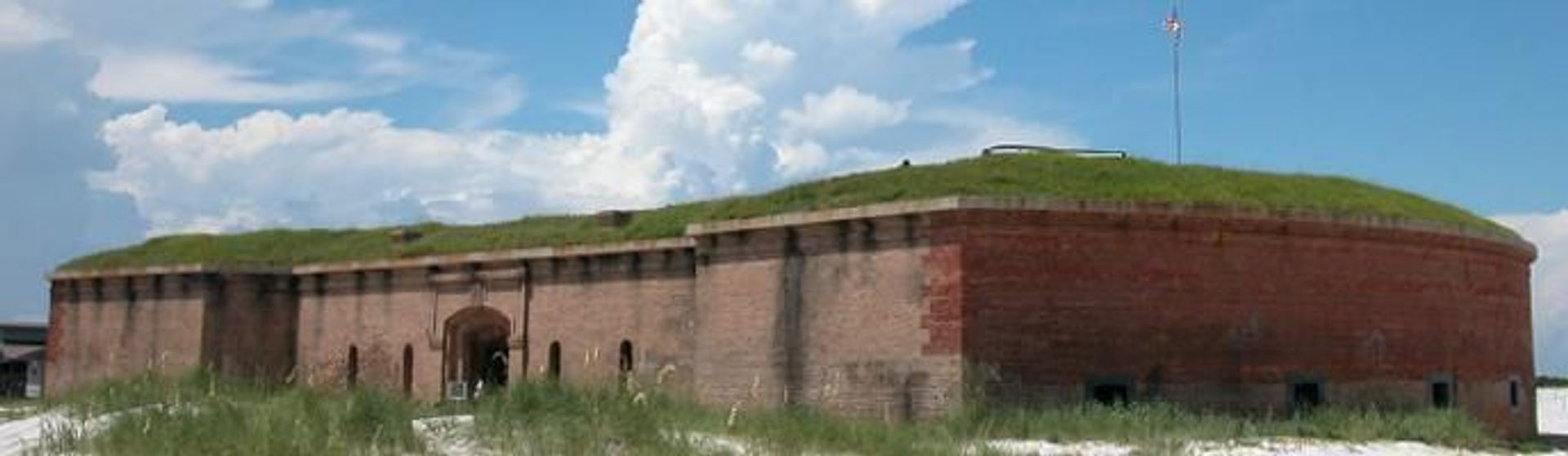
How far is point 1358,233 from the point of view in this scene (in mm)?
22406

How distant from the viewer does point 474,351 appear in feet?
96.6

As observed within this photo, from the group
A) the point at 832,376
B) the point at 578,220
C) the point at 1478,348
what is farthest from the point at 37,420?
the point at 1478,348

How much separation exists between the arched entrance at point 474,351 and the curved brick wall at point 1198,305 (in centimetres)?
1066

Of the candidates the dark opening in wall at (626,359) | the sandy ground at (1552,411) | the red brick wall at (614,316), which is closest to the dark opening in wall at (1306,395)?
the sandy ground at (1552,411)

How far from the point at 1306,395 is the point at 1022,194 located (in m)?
4.76

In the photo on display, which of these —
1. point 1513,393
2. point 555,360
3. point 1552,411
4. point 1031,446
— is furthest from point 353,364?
point 1552,411

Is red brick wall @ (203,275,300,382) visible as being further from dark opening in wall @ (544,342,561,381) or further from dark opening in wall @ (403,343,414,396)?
dark opening in wall @ (544,342,561,381)

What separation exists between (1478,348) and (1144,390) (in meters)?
6.83

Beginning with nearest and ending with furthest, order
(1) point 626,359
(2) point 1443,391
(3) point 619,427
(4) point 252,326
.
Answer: (3) point 619,427
(2) point 1443,391
(1) point 626,359
(4) point 252,326

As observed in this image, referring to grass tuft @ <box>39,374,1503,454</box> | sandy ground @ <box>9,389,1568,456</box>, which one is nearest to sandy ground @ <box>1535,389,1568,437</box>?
grass tuft @ <box>39,374,1503,454</box>

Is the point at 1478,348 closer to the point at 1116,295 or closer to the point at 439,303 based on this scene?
the point at 1116,295

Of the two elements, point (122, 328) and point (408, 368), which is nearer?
point (408, 368)

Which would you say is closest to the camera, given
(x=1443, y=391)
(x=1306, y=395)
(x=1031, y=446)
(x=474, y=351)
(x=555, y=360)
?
(x=1031, y=446)

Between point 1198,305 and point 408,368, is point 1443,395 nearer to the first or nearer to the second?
point 1198,305
